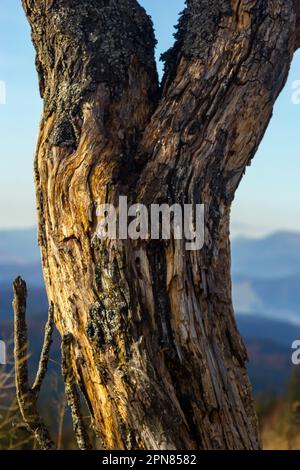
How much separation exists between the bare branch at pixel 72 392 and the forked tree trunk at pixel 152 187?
6 centimetres

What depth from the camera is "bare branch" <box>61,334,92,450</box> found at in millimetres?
3574

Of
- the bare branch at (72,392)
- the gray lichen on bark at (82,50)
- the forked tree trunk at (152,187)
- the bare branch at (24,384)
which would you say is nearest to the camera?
the forked tree trunk at (152,187)

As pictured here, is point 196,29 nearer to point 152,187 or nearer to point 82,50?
point 82,50

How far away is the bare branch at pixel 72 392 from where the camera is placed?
3.57 m

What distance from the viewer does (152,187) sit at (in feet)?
11.7

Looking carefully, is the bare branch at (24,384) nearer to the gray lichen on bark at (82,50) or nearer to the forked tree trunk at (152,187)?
the forked tree trunk at (152,187)

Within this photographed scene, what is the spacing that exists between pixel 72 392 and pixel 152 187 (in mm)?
1159

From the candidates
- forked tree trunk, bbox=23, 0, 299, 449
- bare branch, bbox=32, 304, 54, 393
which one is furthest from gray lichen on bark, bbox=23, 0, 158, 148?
bare branch, bbox=32, 304, 54, 393

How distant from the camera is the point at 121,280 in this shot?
11.2ft

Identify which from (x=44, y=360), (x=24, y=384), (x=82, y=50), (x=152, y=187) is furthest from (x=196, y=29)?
(x=24, y=384)

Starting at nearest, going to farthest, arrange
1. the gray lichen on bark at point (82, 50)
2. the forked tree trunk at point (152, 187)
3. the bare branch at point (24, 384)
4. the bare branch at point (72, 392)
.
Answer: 1. the forked tree trunk at point (152, 187)
2. the bare branch at point (72, 392)
3. the gray lichen on bark at point (82, 50)
4. the bare branch at point (24, 384)

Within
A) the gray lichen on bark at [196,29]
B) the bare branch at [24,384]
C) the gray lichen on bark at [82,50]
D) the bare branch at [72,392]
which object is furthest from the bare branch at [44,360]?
the gray lichen on bark at [196,29]

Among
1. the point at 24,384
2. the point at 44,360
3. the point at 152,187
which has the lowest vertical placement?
the point at 24,384

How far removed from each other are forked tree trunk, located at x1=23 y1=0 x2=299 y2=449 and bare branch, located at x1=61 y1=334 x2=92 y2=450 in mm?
56
